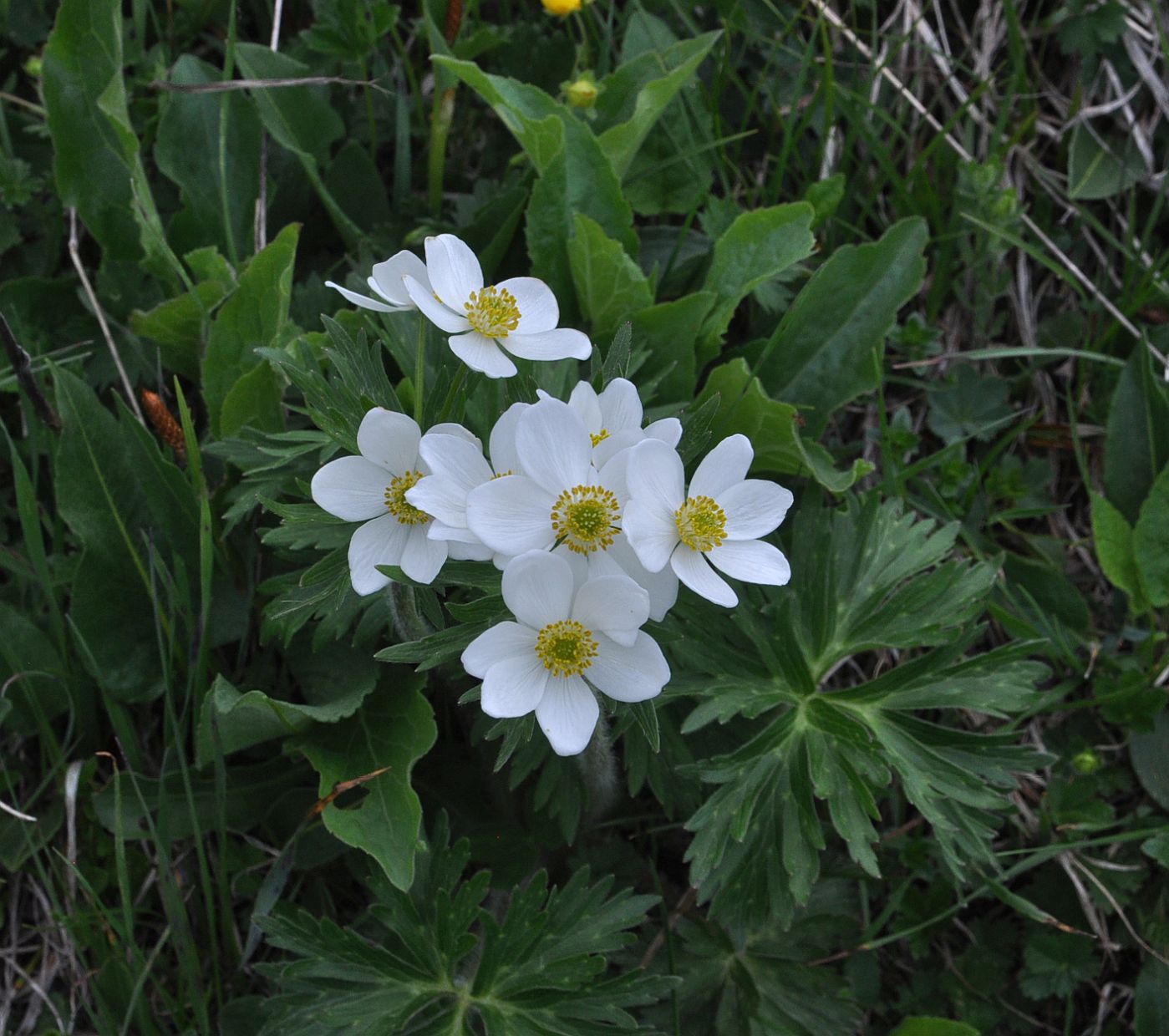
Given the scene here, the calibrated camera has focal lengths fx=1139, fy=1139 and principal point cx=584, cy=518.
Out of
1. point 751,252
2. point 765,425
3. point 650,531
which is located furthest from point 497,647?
point 751,252

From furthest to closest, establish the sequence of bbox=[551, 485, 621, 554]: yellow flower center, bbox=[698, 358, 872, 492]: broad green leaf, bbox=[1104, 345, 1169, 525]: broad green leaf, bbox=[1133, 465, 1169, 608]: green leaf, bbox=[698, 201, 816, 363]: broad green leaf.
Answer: bbox=[1104, 345, 1169, 525]: broad green leaf, bbox=[1133, 465, 1169, 608]: green leaf, bbox=[698, 201, 816, 363]: broad green leaf, bbox=[698, 358, 872, 492]: broad green leaf, bbox=[551, 485, 621, 554]: yellow flower center

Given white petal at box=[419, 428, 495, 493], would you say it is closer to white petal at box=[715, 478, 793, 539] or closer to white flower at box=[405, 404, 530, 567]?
white flower at box=[405, 404, 530, 567]

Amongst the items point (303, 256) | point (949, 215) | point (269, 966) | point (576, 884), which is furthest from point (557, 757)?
point (949, 215)

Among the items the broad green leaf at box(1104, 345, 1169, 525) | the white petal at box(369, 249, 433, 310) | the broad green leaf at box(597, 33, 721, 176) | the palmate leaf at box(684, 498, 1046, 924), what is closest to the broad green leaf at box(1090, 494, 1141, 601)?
the broad green leaf at box(1104, 345, 1169, 525)

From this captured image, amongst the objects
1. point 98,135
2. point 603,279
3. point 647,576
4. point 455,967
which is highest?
point 647,576

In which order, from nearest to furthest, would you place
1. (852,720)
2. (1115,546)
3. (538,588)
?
(538,588) → (852,720) → (1115,546)

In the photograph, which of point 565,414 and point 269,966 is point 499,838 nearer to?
point 269,966

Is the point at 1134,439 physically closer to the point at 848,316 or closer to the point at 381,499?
the point at 848,316
